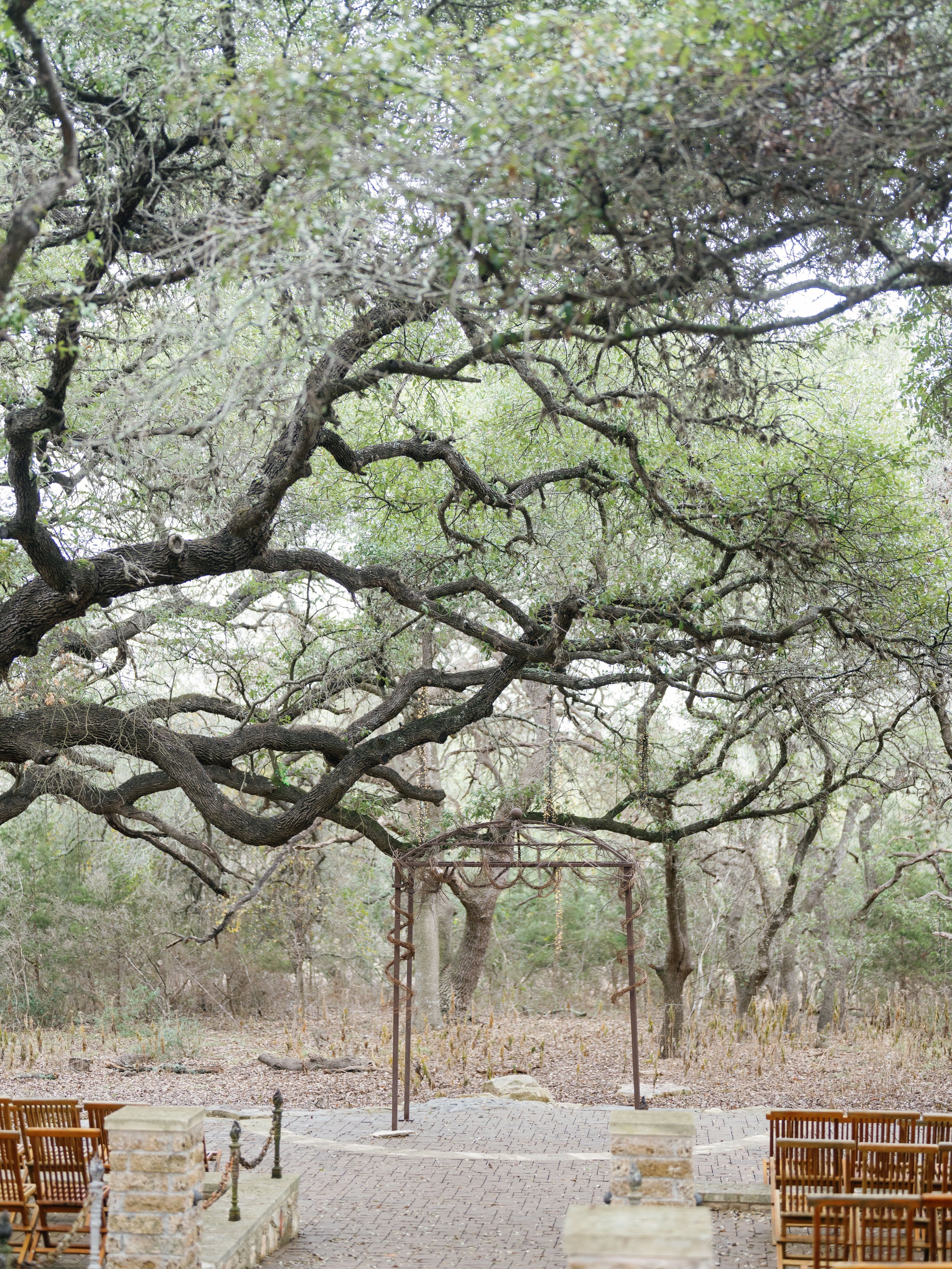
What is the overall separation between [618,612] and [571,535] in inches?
49.9

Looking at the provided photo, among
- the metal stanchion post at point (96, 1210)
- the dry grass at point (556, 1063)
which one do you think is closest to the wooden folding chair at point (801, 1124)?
the metal stanchion post at point (96, 1210)

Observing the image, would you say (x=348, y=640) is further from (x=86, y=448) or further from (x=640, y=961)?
(x=640, y=961)

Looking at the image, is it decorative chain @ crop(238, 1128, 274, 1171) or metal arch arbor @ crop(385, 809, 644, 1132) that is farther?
metal arch arbor @ crop(385, 809, 644, 1132)

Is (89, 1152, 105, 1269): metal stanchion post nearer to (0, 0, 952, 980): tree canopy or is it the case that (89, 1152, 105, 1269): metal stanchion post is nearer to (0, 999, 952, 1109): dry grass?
(0, 0, 952, 980): tree canopy

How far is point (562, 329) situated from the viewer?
5473mm

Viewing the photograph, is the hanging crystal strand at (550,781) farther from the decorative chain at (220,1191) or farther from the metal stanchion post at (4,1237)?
the metal stanchion post at (4,1237)

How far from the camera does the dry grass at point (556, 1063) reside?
12.9 metres

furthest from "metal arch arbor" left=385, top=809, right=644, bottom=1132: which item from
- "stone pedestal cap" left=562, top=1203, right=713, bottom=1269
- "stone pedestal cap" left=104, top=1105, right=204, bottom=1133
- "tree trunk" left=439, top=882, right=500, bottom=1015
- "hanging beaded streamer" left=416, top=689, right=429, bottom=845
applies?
"stone pedestal cap" left=562, top=1203, right=713, bottom=1269

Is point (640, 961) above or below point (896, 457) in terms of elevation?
below

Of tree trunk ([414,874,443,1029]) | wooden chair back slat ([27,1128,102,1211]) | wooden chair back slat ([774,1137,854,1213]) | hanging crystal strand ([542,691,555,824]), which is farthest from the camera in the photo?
tree trunk ([414,874,443,1029])

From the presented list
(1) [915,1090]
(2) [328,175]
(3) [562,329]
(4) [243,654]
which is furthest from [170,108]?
(1) [915,1090]

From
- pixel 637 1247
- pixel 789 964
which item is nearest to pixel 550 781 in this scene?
pixel 637 1247

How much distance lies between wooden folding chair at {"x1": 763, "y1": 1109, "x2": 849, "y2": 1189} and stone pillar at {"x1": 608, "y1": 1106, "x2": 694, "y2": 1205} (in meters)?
1.19

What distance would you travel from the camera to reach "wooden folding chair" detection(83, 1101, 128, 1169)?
276 inches
